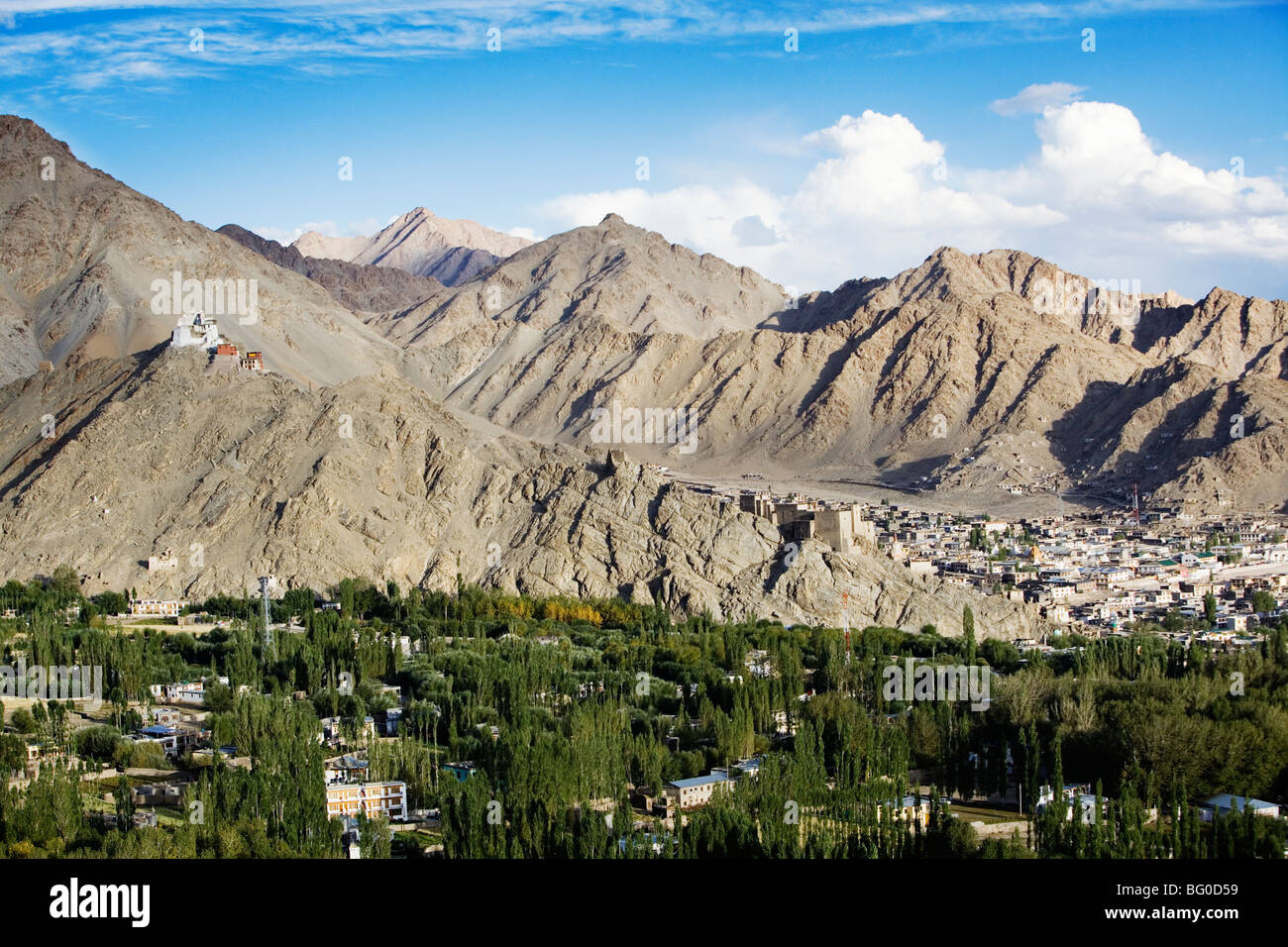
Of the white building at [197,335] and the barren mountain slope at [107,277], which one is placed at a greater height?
the barren mountain slope at [107,277]

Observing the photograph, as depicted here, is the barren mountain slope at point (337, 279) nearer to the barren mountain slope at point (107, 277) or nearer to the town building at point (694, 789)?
the barren mountain slope at point (107, 277)

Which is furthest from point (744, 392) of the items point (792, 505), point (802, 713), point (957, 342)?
point (802, 713)

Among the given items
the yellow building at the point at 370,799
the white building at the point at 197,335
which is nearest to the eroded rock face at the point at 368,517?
the white building at the point at 197,335

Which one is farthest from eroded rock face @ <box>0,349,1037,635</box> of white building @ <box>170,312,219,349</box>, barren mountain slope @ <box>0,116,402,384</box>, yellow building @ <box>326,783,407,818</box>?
yellow building @ <box>326,783,407,818</box>

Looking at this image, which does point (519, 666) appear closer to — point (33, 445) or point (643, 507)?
point (643, 507)

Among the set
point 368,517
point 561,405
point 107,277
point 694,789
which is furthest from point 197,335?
point 561,405

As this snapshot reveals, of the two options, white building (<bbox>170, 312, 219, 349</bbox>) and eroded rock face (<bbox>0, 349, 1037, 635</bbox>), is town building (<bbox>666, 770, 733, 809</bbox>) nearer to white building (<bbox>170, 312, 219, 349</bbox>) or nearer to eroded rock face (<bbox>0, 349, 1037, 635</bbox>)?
eroded rock face (<bbox>0, 349, 1037, 635</bbox>)
